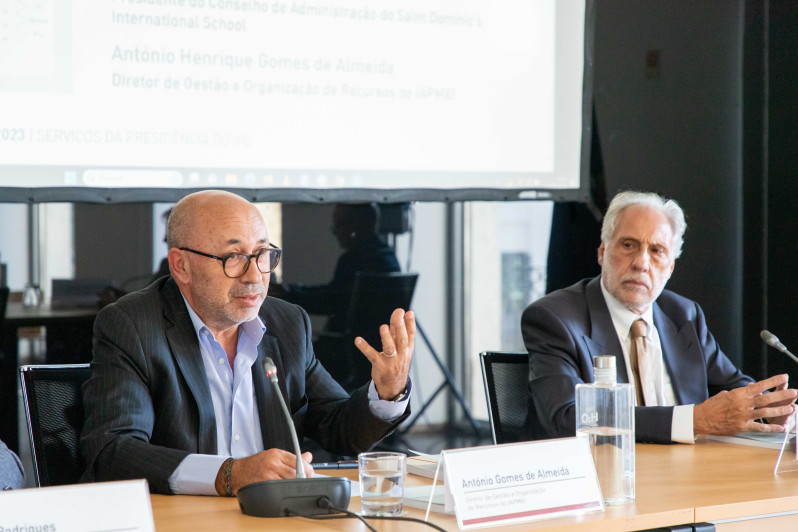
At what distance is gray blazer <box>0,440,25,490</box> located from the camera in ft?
5.36

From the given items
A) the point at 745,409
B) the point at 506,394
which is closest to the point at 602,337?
the point at 506,394

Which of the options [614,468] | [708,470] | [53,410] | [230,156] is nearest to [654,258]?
[708,470]

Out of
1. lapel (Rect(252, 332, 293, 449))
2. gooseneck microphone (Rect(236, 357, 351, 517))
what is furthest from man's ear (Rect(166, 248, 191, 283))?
gooseneck microphone (Rect(236, 357, 351, 517))

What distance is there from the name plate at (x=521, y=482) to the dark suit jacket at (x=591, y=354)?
2.63ft

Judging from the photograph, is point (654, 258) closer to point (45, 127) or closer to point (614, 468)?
point (614, 468)

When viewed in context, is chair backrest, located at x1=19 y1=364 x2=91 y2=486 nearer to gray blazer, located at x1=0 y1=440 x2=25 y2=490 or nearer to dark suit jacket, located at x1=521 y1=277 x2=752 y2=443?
gray blazer, located at x1=0 y1=440 x2=25 y2=490

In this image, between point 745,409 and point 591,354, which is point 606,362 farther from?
point 591,354

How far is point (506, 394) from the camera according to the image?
8.18 ft

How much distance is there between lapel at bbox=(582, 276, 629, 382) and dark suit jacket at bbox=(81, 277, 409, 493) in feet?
2.38

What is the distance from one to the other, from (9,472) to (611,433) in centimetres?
108

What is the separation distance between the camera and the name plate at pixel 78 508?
3.97ft

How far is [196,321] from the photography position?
213 cm

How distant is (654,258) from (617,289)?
0.17m

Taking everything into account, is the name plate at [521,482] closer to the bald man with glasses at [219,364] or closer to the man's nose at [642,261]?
the bald man with glasses at [219,364]
